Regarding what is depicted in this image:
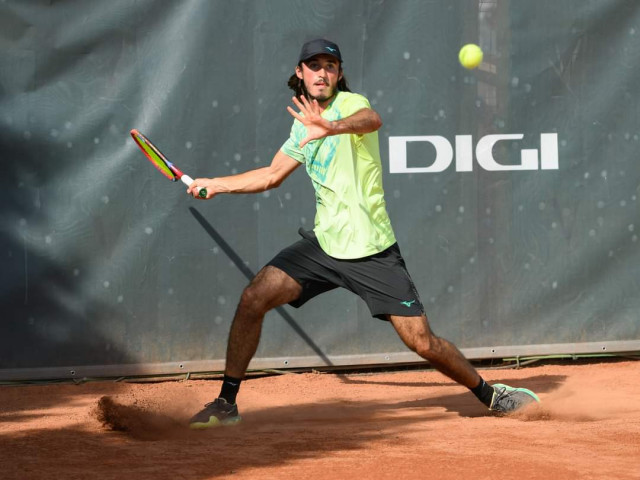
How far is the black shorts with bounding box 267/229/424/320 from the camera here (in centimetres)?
479

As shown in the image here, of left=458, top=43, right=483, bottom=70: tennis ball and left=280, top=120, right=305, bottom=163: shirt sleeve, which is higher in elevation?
left=458, top=43, right=483, bottom=70: tennis ball

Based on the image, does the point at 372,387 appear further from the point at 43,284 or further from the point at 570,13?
the point at 570,13

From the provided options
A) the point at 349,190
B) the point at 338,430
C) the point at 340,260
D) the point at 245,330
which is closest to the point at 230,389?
the point at 245,330

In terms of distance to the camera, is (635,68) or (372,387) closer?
(372,387)

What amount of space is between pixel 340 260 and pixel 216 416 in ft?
3.03

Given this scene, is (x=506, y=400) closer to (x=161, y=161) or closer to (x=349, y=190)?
(x=349, y=190)

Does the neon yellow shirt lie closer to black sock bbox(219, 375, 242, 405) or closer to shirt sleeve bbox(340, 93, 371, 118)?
shirt sleeve bbox(340, 93, 371, 118)

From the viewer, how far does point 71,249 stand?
608 cm

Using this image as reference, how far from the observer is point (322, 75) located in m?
4.87

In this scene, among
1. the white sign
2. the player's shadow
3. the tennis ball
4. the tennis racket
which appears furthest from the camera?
the white sign

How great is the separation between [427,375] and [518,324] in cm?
64

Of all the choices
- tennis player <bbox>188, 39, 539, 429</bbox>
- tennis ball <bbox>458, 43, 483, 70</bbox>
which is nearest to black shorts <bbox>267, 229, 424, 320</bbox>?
tennis player <bbox>188, 39, 539, 429</bbox>

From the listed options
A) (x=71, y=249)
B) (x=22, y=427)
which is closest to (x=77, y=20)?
(x=71, y=249)

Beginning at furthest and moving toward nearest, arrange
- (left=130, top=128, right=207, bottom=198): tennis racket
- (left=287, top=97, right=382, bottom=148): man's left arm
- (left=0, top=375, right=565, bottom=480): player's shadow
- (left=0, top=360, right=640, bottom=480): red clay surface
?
(left=130, top=128, right=207, bottom=198): tennis racket < (left=287, top=97, right=382, bottom=148): man's left arm < (left=0, top=375, right=565, bottom=480): player's shadow < (left=0, top=360, right=640, bottom=480): red clay surface
